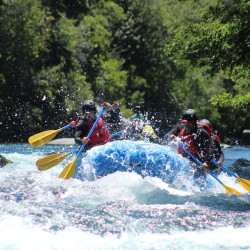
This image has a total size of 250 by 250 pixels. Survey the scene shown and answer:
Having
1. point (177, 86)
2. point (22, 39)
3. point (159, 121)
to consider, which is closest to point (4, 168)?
point (22, 39)

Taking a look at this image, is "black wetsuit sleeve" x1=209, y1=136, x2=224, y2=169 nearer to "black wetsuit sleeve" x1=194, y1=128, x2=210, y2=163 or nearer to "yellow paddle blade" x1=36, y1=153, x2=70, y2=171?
"black wetsuit sleeve" x1=194, y1=128, x2=210, y2=163

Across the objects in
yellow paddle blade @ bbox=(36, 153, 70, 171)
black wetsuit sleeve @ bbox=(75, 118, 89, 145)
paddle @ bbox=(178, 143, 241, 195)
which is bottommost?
paddle @ bbox=(178, 143, 241, 195)

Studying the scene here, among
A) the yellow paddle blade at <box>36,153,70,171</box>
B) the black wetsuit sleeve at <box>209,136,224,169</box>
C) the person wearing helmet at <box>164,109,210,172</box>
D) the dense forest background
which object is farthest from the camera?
the dense forest background

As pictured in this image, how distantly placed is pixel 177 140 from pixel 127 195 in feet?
5.31

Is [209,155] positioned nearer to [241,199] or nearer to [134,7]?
[241,199]

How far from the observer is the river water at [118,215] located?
5.63m

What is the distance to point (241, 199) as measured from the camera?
815cm

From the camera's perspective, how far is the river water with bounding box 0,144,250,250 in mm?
5629

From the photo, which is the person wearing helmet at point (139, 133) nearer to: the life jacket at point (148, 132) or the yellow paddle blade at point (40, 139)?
Answer: the life jacket at point (148, 132)

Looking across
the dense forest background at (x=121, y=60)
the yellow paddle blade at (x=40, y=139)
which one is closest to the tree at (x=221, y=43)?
the dense forest background at (x=121, y=60)

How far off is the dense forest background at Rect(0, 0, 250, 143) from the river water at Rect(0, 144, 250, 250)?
3.46 m

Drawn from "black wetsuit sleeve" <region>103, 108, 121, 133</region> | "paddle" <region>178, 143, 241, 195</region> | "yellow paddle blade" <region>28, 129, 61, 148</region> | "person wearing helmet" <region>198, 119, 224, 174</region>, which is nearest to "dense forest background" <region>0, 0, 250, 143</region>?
"person wearing helmet" <region>198, 119, 224, 174</region>

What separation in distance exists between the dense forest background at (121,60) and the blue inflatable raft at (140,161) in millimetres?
2715

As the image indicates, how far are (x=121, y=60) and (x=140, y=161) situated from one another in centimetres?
2736
